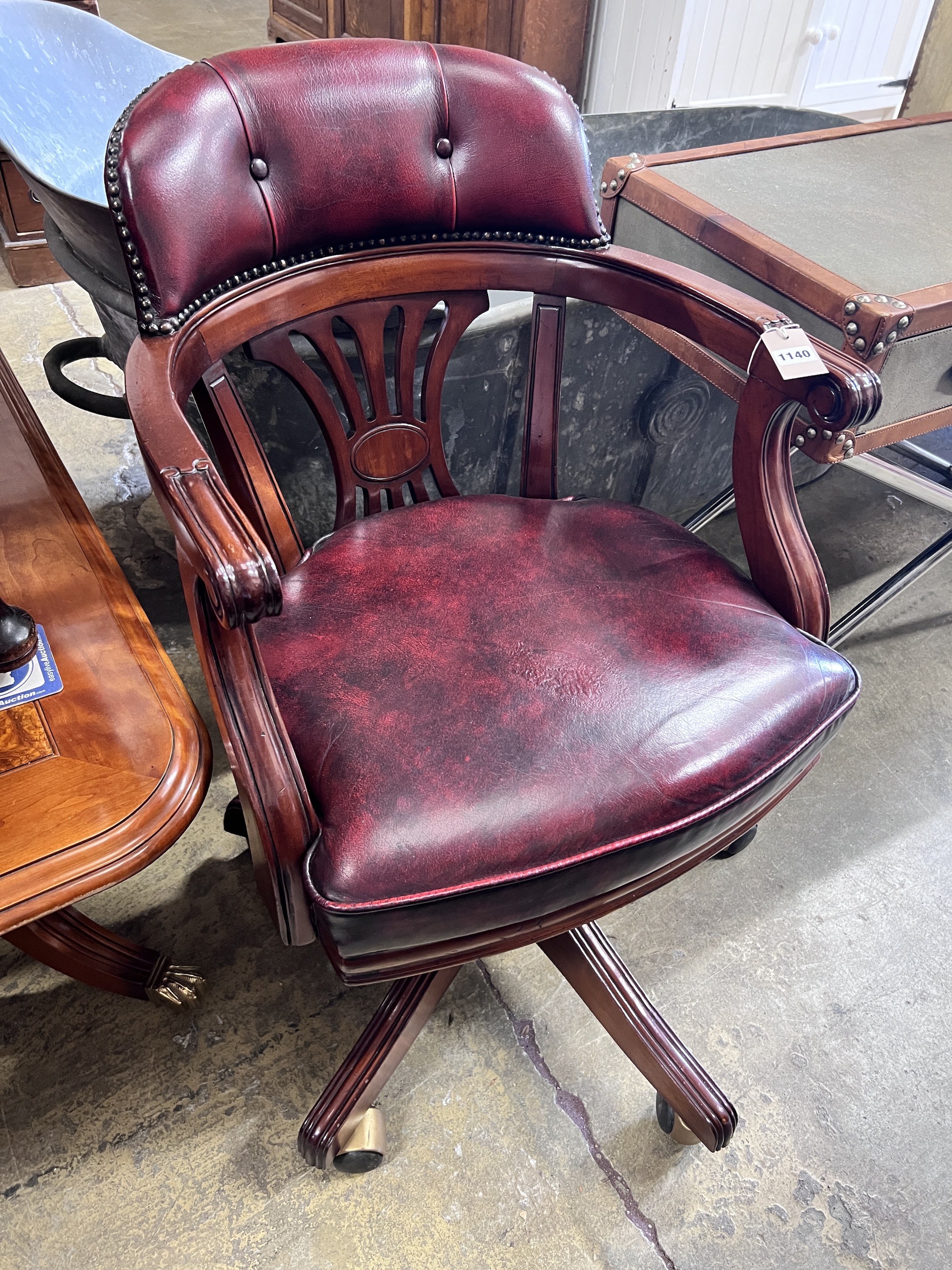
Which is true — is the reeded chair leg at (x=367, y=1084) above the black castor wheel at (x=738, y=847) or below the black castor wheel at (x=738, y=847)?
above

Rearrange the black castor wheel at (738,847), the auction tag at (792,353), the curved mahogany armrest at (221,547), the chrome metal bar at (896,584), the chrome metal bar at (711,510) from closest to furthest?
the curved mahogany armrest at (221,547)
the auction tag at (792,353)
the black castor wheel at (738,847)
the chrome metal bar at (896,584)
the chrome metal bar at (711,510)

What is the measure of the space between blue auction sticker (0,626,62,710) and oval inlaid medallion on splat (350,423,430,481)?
15.0 inches

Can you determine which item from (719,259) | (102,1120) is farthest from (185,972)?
(719,259)

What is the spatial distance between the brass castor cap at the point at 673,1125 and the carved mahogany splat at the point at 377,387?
763 mm

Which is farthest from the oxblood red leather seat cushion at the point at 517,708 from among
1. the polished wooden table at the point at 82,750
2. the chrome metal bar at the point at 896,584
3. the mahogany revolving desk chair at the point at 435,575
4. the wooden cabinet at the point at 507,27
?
the wooden cabinet at the point at 507,27

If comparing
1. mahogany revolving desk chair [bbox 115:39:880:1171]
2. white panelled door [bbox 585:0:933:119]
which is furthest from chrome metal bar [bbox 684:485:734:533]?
white panelled door [bbox 585:0:933:119]

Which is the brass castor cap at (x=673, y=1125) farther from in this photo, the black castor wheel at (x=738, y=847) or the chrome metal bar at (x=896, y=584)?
the chrome metal bar at (x=896, y=584)

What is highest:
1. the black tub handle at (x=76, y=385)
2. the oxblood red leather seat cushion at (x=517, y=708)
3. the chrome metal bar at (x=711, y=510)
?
the oxblood red leather seat cushion at (x=517, y=708)

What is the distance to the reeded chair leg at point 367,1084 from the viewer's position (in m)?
0.93

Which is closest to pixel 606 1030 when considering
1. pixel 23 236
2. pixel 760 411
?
pixel 760 411

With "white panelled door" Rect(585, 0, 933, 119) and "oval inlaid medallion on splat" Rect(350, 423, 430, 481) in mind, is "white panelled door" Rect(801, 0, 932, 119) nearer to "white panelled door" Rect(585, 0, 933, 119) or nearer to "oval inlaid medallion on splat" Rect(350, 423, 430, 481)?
"white panelled door" Rect(585, 0, 933, 119)

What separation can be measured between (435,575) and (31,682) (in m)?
0.41

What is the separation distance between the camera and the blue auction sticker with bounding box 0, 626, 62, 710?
0.84 meters

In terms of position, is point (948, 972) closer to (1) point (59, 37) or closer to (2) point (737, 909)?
(2) point (737, 909)
